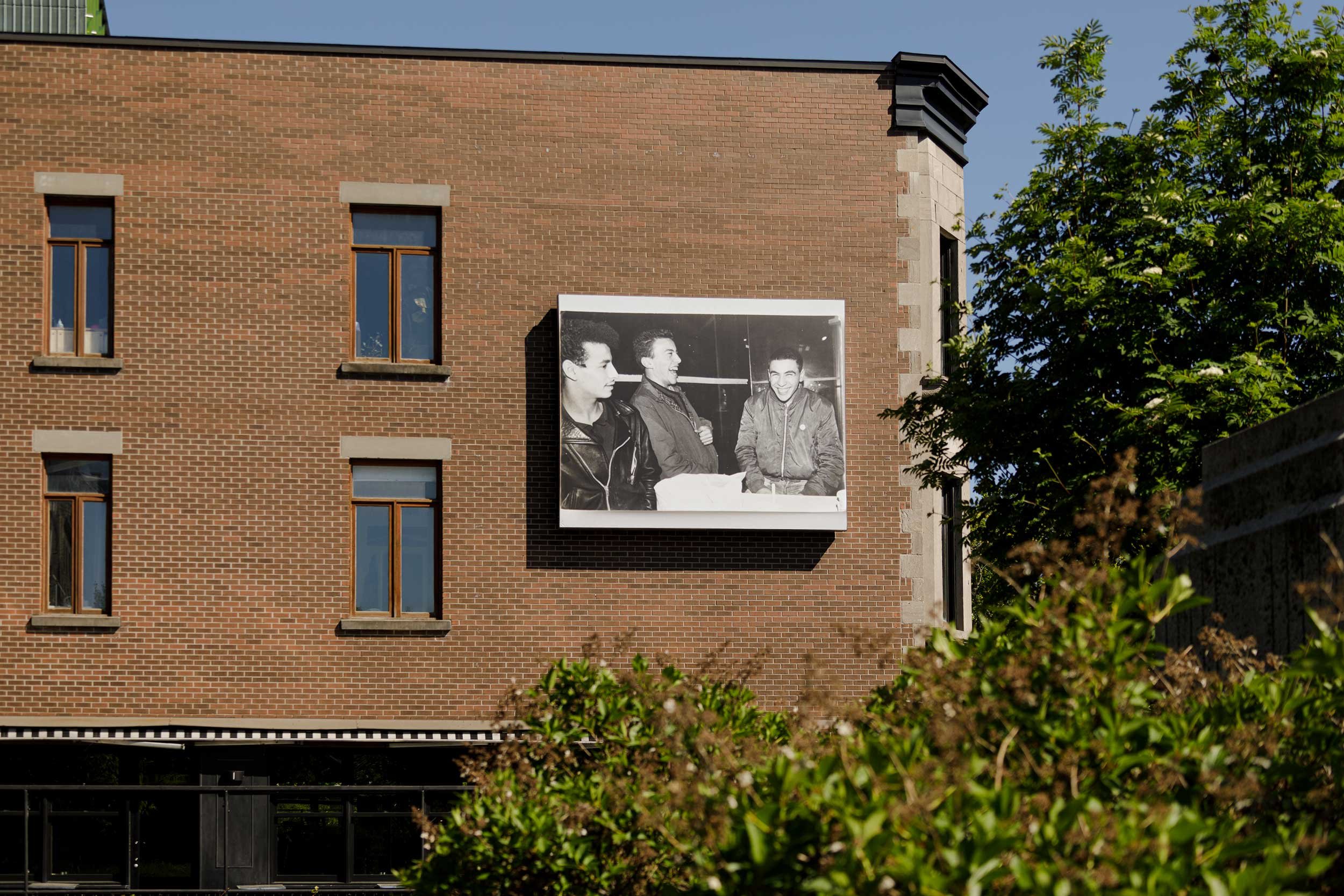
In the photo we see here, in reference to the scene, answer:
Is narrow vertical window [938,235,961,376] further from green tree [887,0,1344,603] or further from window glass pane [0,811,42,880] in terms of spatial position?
window glass pane [0,811,42,880]

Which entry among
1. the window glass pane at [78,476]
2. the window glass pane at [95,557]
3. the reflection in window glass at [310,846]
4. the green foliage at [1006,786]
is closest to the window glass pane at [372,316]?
the window glass pane at [78,476]

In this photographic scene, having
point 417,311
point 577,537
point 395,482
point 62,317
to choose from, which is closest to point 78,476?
point 62,317

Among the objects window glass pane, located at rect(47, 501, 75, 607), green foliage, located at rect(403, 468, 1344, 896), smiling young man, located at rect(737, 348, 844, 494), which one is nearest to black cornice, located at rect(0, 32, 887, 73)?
smiling young man, located at rect(737, 348, 844, 494)

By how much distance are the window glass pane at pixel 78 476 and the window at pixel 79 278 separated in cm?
160

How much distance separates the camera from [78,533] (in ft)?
71.3

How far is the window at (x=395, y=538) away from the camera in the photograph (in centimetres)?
2219

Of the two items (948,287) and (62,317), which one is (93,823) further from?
(948,287)

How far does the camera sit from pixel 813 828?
491 centimetres

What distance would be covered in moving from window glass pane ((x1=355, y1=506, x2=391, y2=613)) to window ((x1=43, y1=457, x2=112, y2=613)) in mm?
3556

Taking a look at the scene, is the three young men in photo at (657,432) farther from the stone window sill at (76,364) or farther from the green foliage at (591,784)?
the green foliage at (591,784)

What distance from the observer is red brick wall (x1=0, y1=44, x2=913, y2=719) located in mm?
21656

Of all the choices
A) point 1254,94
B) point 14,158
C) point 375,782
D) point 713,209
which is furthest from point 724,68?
point 375,782

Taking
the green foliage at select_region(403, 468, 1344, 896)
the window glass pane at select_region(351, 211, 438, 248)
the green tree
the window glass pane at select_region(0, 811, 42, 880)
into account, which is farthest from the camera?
the window glass pane at select_region(351, 211, 438, 248)

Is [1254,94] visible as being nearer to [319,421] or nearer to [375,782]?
[319,421]
